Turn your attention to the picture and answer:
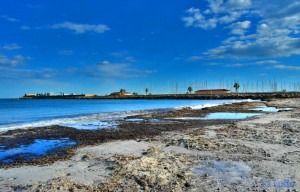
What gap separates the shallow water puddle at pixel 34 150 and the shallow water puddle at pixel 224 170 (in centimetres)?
649

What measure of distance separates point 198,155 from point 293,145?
14.0 ft

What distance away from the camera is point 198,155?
1025 cm

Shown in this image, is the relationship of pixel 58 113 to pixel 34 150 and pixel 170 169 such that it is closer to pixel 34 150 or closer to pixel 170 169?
pixel 34 150

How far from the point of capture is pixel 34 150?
12.6 metres

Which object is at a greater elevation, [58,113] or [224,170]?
[224,170]

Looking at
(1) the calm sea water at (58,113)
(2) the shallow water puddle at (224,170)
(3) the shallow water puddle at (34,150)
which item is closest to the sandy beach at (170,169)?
(2) the shallow water puddle at (224,170)

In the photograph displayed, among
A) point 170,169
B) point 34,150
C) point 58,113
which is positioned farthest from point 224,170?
point 58,113

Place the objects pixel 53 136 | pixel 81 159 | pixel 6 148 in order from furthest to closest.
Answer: pixel 53 136 < pixel 6 148 < pixel 81 159

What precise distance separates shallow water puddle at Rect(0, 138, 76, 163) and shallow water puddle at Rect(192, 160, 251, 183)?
21.3ft

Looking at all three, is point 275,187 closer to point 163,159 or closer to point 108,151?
point 163,159

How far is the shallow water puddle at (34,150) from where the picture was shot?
11.0 metres

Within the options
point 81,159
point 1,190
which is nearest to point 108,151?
point 81,159

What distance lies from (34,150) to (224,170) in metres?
8.40

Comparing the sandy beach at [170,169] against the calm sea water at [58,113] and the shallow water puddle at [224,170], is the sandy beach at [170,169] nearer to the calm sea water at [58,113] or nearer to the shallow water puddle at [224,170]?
the shallow water puddle at [224,170]
